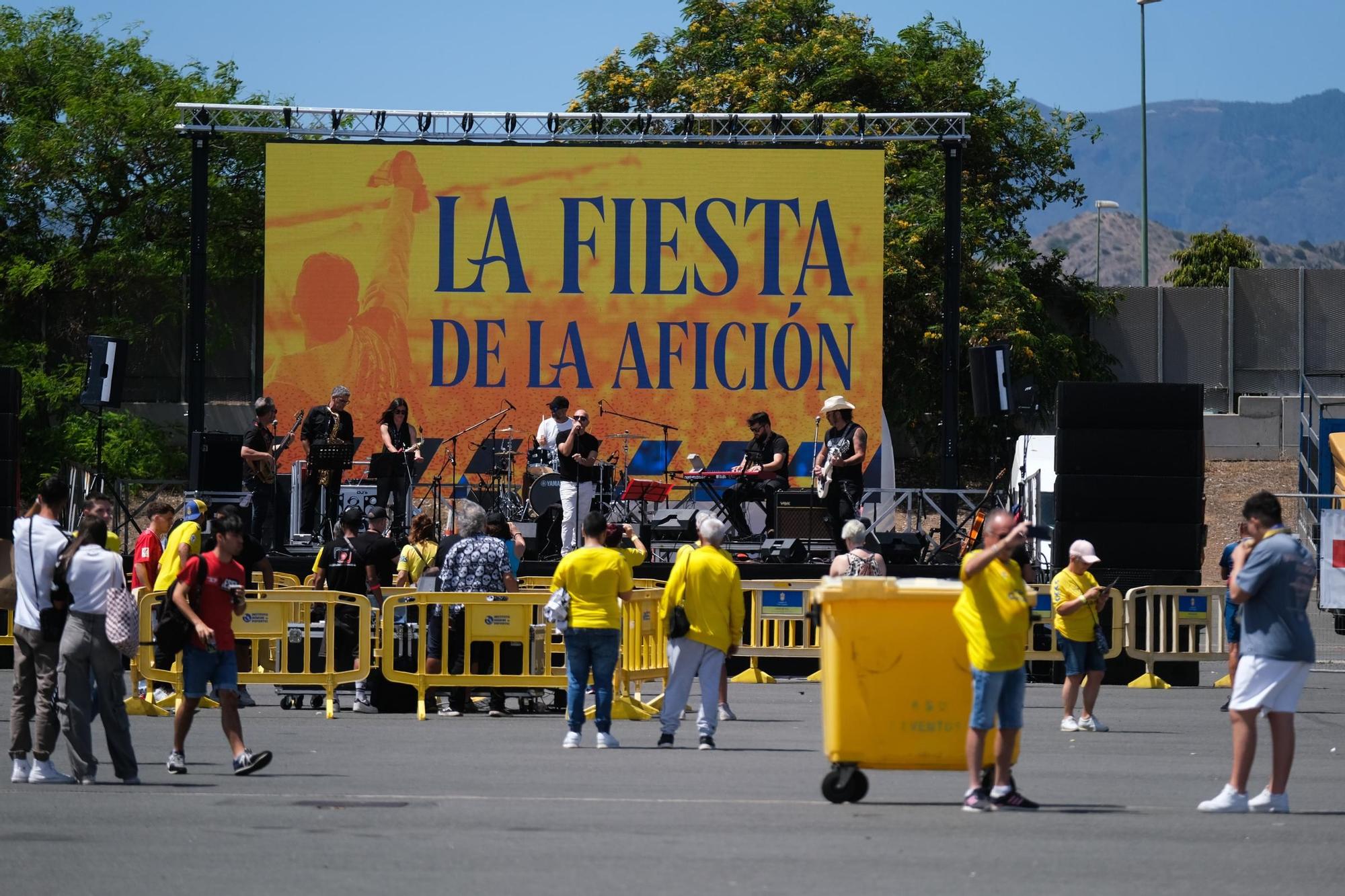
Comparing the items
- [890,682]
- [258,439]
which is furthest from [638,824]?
[258,439]

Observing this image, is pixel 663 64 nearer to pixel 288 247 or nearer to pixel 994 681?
pixel 288 247

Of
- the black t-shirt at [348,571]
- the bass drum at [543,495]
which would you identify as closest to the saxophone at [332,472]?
the bass drum at [543,495]

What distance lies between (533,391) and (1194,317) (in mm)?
17631

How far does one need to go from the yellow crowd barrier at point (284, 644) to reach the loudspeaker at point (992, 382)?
351 inches

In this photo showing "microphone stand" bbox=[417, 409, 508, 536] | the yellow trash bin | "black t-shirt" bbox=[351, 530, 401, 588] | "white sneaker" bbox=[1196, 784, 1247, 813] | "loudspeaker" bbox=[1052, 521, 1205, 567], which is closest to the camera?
"white sneaker" bbox=[1196, 784, 1247, 813]

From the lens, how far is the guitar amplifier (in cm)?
2025

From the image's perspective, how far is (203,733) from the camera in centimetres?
1301

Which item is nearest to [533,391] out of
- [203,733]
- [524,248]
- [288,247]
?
[524,248]

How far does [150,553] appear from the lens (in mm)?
15422

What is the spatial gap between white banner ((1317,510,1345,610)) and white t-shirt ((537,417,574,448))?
8.23m

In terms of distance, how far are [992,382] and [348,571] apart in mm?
8654

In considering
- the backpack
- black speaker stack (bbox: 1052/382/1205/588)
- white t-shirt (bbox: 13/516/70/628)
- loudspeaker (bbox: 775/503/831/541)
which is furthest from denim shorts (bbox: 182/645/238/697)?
loudspeaker (bbox: 775/503/831/541)

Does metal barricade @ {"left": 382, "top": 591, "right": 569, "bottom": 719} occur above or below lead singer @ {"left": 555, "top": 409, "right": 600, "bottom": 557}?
below

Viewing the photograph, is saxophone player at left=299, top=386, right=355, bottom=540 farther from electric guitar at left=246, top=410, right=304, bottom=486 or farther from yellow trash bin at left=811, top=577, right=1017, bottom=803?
yellow trash bin at left=811, top=577, right=1017, bottom=803
